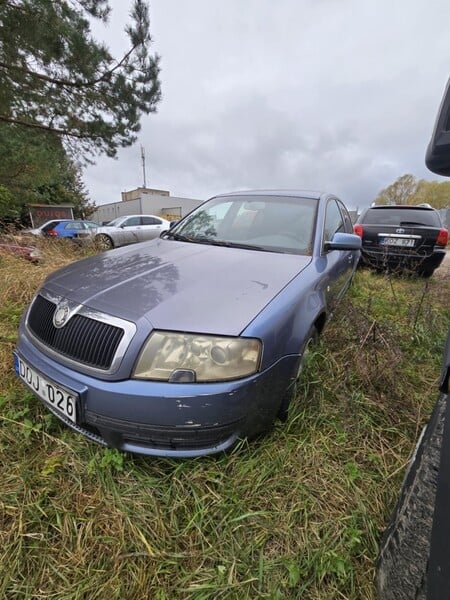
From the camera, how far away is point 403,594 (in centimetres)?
88

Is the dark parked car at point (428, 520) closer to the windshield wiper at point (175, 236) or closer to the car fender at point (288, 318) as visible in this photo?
the car fender at point (288, 318)

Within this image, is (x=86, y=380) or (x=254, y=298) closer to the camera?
(x=86, y=380)

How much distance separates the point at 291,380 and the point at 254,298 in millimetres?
440

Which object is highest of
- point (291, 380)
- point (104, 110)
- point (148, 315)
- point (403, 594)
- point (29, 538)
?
point (104, 110)

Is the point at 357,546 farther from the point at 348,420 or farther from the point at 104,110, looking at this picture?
the point at 104,110

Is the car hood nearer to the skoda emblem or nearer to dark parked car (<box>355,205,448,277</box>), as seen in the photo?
the skoda emblem

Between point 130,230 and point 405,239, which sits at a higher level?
point 405,239

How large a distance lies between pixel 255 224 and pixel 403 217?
3641mm

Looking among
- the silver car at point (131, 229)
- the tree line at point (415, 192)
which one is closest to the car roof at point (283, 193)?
the silver car at point (131, 229)

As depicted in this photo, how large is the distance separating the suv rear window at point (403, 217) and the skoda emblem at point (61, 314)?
4.89 metres

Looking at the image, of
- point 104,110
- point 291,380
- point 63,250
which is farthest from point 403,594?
point 104,110

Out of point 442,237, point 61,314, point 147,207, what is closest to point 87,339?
point 61,314

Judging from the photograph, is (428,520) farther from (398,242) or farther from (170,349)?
(398,242)

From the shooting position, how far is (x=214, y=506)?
1.21m
